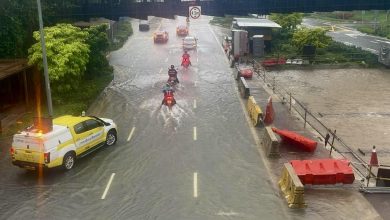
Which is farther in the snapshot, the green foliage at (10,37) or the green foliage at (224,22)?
the green foliage at (224,22)

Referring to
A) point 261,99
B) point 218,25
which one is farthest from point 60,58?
point 218,25

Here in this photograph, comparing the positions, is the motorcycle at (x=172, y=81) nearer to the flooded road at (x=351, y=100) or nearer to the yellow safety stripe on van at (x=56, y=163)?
the flooded road at (x=351, y=100)

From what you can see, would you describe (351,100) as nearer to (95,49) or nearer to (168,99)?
(168,99)

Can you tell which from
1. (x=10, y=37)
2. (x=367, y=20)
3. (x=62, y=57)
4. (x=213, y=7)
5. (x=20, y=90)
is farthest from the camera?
(x=367, y=20)

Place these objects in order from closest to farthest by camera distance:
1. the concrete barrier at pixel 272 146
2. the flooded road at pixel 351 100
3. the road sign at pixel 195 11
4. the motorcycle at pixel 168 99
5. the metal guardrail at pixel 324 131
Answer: the metal guardrail at pixel 324 131
the concrete barrier at pixel 272 146
the flooded road at pixel 351 100
the motorcycle at pixel 168 99
the road sign at pixel 195 11

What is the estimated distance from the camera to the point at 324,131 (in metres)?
24.5

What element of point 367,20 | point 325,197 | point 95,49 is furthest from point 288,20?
point 325,197

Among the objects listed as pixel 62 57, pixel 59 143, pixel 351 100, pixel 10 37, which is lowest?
pixel 351 100

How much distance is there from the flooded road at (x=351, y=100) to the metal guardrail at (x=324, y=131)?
583 millimetres

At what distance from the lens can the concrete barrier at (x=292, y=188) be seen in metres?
15.4

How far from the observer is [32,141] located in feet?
57.5

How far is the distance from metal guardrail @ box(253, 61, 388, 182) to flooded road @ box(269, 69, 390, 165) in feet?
1.91

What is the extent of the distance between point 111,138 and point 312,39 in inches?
1248

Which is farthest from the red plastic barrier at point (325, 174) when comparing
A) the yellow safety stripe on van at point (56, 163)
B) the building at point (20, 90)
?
the building at point (20, 90)
